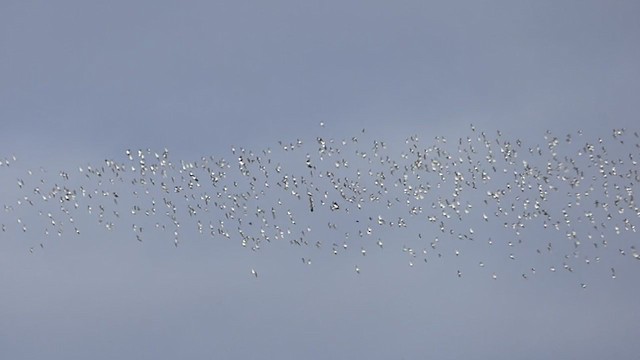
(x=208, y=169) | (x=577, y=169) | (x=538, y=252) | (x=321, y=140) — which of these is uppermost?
(x=321, y=140)

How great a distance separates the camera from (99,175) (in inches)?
1860

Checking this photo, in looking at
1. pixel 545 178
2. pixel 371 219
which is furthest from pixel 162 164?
pixel 545 178

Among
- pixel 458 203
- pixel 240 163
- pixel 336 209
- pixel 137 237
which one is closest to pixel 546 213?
pixel 458 203

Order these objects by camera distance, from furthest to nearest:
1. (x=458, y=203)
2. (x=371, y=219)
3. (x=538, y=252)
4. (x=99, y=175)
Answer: (x=458, y=203) < (x=371, y=219) < (x=538, y=252) < (x=99, y=175)

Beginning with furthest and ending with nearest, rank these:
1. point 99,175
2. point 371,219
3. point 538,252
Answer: point 371,219
point 538,252
point 99,175

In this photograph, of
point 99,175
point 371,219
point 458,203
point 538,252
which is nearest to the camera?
point 99,175

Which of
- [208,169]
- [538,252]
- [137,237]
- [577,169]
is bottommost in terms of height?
[538,252]

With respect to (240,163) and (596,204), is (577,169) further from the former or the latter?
(240,163)

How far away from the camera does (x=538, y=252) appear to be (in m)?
52.1

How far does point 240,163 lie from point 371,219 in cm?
1462

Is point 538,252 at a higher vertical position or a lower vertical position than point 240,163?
lower

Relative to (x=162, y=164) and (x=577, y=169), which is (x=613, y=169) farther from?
(x=162, y=164)

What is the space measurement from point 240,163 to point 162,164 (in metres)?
6.77

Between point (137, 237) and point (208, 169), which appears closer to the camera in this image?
point (137, 237)
